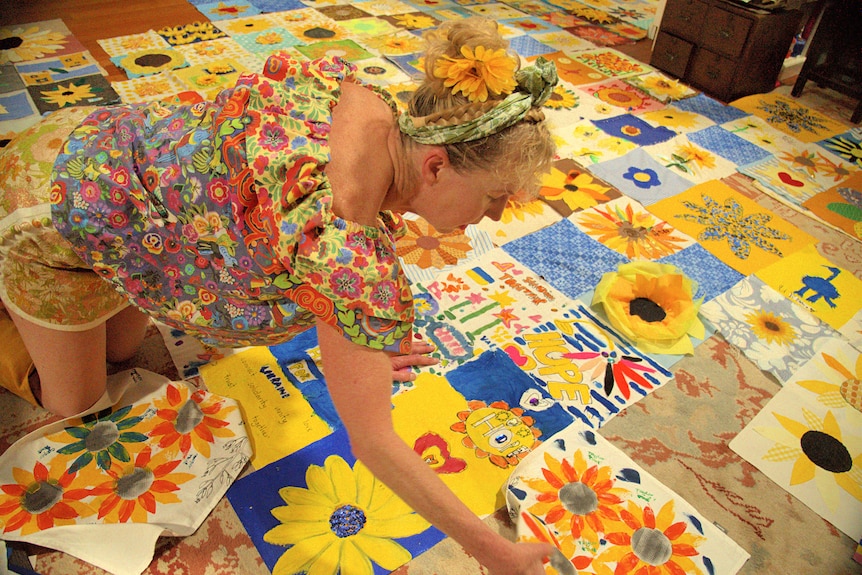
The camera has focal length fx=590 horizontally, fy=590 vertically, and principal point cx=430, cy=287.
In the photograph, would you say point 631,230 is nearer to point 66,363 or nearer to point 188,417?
point 188,417

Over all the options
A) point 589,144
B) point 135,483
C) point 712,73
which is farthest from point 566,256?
point 712,73

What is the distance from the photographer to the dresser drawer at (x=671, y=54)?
2980 mm

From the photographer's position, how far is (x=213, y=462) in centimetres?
128

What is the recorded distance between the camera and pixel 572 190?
2.23m

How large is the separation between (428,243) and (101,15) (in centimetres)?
224

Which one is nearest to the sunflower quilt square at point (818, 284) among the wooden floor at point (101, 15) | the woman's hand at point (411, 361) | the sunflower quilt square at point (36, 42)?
the woman's hand at point (411, 361)

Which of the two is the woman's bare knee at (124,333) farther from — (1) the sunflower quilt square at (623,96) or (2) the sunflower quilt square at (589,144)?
(1) the sunflower quilt square at (623,96)

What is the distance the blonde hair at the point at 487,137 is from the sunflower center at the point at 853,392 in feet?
4.08

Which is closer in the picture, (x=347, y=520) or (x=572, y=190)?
(x=347, y=520)

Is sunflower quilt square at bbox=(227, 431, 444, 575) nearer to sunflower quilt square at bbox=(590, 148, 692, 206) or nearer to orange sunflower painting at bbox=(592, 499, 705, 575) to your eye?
orange sunflower painting at bbox=(592, 499, 705, 575)

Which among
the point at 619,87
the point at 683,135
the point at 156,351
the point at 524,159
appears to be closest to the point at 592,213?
the point at 683,135

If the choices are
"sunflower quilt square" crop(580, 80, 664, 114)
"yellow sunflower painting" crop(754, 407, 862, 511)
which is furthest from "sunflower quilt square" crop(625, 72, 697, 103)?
"yellow sunflower painting" crop(754, 407, 862, 511)

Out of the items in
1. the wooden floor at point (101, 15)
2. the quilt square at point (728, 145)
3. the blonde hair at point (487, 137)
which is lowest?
the quilt square at point (728, 145)

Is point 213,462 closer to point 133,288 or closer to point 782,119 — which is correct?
point 133,288
